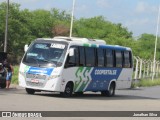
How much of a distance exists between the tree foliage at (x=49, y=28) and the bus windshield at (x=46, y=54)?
51.9 metres

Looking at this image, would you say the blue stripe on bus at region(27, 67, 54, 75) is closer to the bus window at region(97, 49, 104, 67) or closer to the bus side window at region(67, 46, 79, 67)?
the bus side window at region(67, 46, 79, 67)

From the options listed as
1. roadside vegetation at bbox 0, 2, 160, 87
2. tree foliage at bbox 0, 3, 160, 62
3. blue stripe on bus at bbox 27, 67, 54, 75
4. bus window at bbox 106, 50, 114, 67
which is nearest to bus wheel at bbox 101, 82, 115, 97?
bus window at bbox 106, 50, 114, 67

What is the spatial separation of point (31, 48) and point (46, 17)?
7847 centimetres

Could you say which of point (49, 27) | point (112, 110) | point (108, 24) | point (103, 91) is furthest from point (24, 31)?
point (112, 110)

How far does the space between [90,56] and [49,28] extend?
74502 mm

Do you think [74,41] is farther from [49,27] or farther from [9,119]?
[49,27]

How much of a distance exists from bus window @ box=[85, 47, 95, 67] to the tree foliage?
50.0 m

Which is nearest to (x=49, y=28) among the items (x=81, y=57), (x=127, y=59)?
(x=127, y=59)

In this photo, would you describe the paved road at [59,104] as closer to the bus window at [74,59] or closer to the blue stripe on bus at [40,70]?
the blue stripe on bus at [40,70]

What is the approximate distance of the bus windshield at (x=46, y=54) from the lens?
24.2 metres

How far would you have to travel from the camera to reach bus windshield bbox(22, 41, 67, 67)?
79.3ft

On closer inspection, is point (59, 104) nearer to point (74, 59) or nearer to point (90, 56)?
point (74, 59)

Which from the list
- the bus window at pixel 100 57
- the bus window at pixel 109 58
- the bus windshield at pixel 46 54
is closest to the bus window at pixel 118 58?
the bus window at pixel 109 58

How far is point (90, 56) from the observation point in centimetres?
2705
